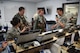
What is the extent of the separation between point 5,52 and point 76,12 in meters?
4.15

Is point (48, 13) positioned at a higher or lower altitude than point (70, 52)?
higher

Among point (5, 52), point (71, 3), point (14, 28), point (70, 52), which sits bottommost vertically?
point (70, 52)

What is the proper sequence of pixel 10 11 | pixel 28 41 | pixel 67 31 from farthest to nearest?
pixel 10 11 < pixel 67 31 < pixel 28 41

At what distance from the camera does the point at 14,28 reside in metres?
2.23

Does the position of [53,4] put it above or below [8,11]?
above

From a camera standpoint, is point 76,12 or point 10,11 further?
point 10,11

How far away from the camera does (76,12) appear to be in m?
4.93

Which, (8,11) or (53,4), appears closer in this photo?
(53,4)

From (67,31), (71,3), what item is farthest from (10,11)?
(67,31)

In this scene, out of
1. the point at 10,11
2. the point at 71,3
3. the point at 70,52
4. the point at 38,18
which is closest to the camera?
the point at 70,52

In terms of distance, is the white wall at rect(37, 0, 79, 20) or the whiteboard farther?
the whiteboard

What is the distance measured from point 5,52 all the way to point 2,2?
21.6ft

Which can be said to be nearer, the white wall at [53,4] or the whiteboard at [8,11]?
the white wall at [53,4]

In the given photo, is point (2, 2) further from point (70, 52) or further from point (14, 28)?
point (70, 52)
